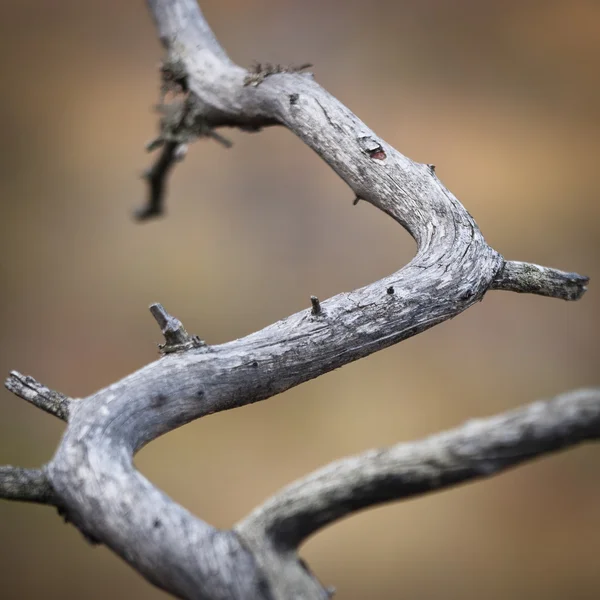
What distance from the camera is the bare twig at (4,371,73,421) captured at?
1.14 metres

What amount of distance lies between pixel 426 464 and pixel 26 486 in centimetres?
62

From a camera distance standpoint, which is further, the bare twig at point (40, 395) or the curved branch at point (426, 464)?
the bare twig at point (40, 395)

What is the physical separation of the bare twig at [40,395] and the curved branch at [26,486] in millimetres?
119

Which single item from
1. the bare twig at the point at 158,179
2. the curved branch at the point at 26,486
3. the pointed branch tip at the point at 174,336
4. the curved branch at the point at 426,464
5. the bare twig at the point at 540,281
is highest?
the bare twig at the point at 158,179

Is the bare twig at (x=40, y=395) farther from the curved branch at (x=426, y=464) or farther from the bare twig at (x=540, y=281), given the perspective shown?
the bare twig at (x=540, y=281)

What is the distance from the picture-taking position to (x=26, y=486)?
103 centimetres

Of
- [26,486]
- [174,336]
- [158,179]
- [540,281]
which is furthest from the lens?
[158,179]

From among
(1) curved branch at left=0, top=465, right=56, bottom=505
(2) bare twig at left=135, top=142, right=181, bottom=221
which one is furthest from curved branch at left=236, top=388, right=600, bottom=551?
(2) bare twig at left=135, top=142, right=181, bottom=221

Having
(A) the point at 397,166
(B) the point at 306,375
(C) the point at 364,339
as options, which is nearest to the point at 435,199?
(A) the point at 397,166

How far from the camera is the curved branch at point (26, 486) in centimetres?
102

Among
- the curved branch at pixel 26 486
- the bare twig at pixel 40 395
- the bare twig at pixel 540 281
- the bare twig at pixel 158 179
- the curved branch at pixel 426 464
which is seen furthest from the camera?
the bare twig at pixel 158 179

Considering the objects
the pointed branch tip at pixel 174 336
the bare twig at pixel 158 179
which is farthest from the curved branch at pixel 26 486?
the bare twig at pixel 158 179

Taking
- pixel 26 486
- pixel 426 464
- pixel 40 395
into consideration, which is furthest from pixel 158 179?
pixel 426 464

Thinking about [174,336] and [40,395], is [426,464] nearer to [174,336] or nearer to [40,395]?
[174,336]
